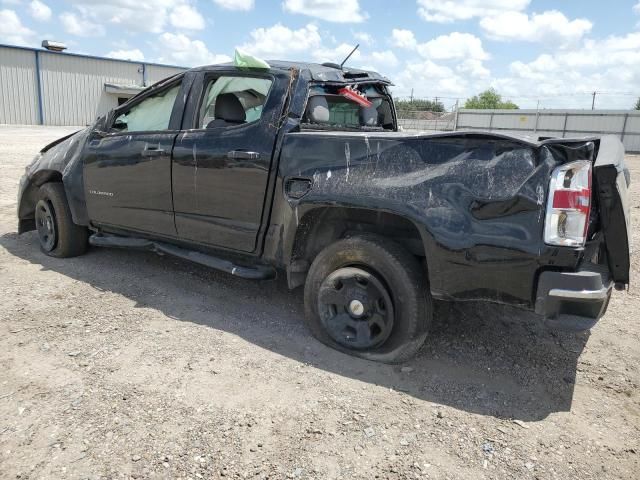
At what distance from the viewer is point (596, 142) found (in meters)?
2.79

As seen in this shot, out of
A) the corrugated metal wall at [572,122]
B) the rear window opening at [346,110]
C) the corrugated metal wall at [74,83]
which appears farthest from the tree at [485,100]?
the rear window opening at [346,110]

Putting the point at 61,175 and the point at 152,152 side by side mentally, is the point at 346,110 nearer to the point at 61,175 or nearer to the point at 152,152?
the point at 152,152

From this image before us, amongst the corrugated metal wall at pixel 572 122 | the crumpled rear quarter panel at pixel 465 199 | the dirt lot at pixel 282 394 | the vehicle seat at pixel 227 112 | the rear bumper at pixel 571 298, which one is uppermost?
the corrugated metal wall at pixel 572 122

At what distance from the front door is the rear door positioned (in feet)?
0.53

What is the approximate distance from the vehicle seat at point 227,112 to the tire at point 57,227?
A: 2.06m

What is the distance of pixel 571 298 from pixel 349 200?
131 cm

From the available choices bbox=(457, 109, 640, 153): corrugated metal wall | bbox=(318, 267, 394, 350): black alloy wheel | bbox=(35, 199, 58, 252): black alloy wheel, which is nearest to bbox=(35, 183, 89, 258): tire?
bbox=(35, 199, 58, 252): black alloy wheel

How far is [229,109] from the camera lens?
13.7 feet

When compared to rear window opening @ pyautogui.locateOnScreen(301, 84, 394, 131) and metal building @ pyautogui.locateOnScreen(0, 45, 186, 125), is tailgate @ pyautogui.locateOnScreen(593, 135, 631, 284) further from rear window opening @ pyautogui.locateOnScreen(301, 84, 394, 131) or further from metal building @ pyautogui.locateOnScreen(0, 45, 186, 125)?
metal building @ pyautogui.locateOnScreen(0, 45, 186, 125)

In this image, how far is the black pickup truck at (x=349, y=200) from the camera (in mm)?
2697

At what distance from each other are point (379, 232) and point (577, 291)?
1.26m

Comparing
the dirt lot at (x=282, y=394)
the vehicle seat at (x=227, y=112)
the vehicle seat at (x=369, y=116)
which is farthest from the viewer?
the vehicle seat at (x=369, y=116)

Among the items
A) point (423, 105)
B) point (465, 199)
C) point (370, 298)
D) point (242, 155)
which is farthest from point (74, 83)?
point (465, 199)

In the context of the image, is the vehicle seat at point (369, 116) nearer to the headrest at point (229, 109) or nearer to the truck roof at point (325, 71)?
the truck roof at point (325, 71)
